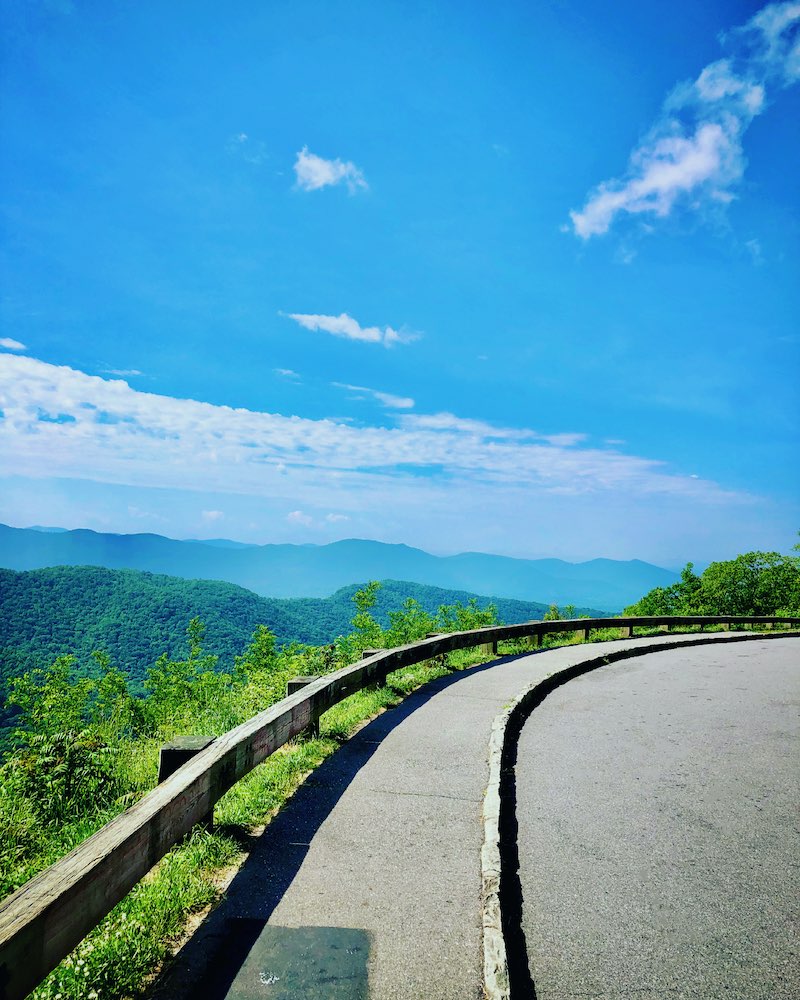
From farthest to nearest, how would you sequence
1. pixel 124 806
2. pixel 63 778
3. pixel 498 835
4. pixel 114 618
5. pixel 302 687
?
pixel 114 618
pixel 302 687
pixel 63 778
pixel 124 806
pixel 498 835

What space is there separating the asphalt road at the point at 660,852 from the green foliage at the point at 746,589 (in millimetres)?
48976

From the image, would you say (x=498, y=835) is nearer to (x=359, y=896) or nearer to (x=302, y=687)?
(x=359, y=896)

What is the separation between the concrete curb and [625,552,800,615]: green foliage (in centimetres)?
4874

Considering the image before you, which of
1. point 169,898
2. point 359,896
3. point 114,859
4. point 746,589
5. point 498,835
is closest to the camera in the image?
point 114,859

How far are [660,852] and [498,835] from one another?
4.00ft

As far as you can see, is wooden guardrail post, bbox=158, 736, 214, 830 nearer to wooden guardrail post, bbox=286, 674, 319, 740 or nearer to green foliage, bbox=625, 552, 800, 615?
wooden guardrail post, bbox=286, 674, 319, 740

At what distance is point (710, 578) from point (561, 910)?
58405 millimetres

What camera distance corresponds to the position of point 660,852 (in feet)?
13.8

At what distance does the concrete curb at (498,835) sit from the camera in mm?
2730

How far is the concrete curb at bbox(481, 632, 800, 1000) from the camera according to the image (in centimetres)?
273

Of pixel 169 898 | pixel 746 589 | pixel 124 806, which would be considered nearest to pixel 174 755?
pixel 169 898

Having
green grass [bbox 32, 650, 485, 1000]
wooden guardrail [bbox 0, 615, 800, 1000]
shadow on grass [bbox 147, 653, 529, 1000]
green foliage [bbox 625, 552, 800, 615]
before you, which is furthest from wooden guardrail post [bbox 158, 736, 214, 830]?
green foliage [bbox 625, 552, 800, 615]

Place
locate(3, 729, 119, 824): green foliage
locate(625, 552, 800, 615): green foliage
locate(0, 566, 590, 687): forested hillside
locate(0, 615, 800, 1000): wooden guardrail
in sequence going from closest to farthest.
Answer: locate(0, 615, 800, 1000): wooden guardrail < locate(3, 729, 119, 824): green foliage < locate(625, 552, 800, 615): green foliage < locate(0, 566, 590, 687): forested hillside

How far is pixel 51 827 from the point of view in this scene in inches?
185
